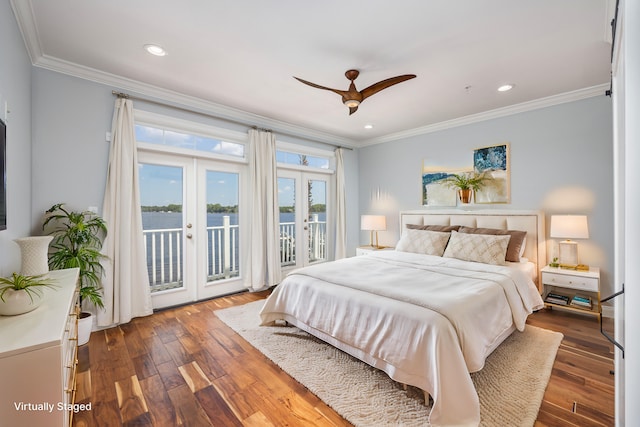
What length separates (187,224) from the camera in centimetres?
366

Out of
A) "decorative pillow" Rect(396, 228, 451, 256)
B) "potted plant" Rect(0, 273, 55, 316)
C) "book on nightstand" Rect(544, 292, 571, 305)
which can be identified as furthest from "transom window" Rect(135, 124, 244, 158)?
"book on nightstand" Rect(544, 292, 571, 305)

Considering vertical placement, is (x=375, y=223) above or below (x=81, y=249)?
above

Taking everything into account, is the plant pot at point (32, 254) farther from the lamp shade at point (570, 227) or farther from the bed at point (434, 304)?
the lamp shade at point (570, 227)

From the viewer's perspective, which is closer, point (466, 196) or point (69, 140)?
point (69, 140)

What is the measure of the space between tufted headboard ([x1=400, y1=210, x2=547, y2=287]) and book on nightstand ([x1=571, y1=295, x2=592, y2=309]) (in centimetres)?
45

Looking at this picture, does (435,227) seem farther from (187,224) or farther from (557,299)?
(187,224)

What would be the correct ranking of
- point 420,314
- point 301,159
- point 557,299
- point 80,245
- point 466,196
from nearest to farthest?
point 420,314 < point 80,245 < point 557,299 < point 466,196 < point 301,159

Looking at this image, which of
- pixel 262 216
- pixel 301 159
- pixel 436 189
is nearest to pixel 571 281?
pixel 436 189

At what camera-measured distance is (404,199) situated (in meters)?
5.05

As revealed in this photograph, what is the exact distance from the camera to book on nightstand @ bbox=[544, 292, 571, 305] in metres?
3.21

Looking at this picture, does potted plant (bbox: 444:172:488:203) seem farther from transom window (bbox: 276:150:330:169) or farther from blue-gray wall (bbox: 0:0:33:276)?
blue-gray wall (bbox: 0:0:33:276)

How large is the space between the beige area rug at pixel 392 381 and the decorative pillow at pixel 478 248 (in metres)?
0.80

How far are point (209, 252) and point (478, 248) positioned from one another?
11.6 ft

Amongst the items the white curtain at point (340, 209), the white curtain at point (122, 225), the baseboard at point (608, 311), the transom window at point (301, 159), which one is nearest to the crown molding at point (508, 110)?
the white curtain at point (340, 209)
